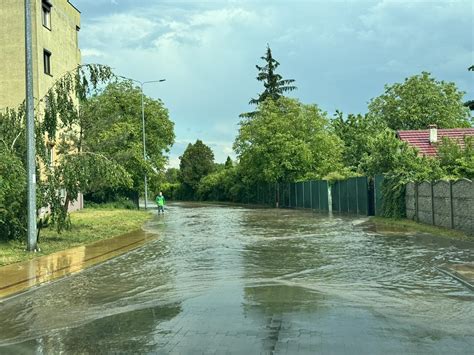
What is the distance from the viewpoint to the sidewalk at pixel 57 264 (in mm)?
10930

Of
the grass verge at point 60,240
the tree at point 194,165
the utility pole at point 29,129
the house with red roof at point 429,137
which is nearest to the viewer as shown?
the grass verge at point 60,240

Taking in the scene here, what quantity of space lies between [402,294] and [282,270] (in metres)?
3.22

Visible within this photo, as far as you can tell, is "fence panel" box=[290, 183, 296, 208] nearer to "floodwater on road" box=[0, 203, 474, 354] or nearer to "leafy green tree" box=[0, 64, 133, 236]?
"leafy green tree" box=[0, 64, 133, 236]

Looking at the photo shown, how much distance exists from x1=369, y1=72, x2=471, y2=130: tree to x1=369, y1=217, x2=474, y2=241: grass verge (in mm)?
35486

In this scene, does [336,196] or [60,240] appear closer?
[60,240]

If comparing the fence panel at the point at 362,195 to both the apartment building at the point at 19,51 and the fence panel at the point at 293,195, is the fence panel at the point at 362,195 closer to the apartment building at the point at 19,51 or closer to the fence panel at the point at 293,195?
the fence panel at the point at 293,195

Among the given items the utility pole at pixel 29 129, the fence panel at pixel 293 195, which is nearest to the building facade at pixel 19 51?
the utility pole at pixel 29 129

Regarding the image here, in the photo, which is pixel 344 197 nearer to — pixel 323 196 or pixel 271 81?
pixel 323 196

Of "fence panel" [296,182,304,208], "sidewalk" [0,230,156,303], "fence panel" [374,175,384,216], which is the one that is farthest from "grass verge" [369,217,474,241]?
"fence panel" [296,182,304,208]

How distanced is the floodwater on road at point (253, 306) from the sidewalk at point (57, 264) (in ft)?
1.57

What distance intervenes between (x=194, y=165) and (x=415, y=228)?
70227 mm

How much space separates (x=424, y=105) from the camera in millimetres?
60344

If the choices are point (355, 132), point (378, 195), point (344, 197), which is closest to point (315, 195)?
point (344, 197)

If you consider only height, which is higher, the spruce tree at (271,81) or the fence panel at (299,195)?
the spruce tree at (271,81)
